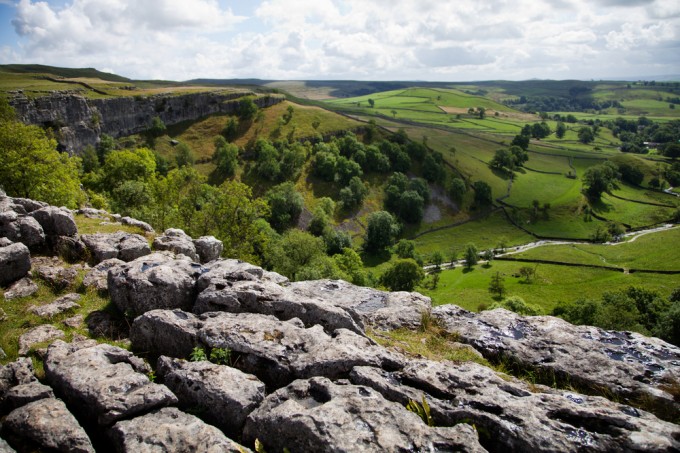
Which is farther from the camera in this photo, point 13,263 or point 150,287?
point 13,263

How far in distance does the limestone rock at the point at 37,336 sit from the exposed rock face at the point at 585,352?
20073mm

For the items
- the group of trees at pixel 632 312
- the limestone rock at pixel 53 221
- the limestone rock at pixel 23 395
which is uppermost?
the limestone rock at pixel 53 221

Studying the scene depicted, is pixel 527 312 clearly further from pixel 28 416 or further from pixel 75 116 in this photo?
pixel 75 116

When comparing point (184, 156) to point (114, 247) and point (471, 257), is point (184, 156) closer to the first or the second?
point (471, 257)

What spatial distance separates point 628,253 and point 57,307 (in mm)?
149056

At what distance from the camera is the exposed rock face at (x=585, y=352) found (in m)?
16.3

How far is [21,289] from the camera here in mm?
19250

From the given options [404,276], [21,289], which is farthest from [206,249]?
[404,276]

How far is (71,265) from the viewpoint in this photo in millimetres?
22359

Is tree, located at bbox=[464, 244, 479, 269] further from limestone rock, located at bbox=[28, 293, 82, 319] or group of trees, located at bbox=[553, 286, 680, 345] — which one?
limestone rock, located at bbox=[28, 293, 82, 319]

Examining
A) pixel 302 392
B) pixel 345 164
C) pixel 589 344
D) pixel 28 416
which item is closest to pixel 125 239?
pixel 28 416

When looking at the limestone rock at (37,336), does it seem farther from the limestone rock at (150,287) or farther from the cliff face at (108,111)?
the cliff face at (108,111)

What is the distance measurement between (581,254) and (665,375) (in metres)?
125

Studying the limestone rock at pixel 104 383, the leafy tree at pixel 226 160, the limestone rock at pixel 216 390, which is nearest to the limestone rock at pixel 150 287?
the limestone rock at pixel 104 383
